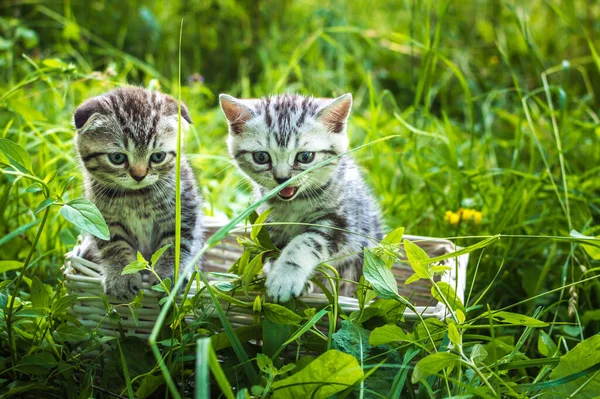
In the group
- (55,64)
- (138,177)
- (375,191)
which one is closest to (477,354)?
(138,177)

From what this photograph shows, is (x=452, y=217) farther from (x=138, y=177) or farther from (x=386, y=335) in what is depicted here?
(x=138, y=177)

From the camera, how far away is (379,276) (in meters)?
1.84

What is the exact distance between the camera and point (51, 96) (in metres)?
4.10

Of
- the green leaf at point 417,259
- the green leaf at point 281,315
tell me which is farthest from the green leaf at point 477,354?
the green leaf at point 281,315

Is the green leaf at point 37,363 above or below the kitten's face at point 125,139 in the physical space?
below

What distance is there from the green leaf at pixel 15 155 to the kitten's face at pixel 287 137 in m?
0.87

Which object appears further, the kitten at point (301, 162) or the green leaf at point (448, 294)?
the kitten at point (301, 162)

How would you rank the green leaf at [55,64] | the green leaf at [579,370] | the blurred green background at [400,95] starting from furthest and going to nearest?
the blurred green background at [400,95] → the green leaf at [55,64] → the green leaf at [579,370]

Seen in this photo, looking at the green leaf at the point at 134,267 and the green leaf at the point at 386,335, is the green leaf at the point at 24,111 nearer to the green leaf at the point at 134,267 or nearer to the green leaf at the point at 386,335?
the green leaf at the point at 134,267

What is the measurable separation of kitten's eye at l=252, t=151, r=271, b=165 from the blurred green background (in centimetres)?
22

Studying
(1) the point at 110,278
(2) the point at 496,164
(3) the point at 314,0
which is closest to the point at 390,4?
(3) the point at 314,0

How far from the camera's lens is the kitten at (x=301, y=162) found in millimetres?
2369

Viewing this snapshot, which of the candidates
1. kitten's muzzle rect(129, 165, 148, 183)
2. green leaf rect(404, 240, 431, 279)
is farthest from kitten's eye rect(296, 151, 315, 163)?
green leaf rect(404, 240, 431, 279)

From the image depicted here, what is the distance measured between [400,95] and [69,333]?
3898 mm
